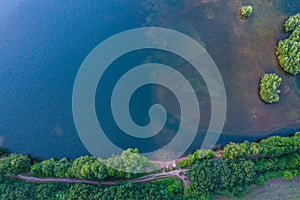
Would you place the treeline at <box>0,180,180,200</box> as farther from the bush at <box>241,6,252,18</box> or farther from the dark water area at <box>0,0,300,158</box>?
the bush at <box>241,6,252,18</box>

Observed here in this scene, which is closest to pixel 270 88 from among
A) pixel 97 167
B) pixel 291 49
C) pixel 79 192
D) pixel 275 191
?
pixel 291 49

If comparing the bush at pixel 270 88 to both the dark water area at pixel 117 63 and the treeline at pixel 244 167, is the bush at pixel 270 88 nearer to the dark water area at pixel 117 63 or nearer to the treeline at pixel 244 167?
the dark water area at pixel 117 63

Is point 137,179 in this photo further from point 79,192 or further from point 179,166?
point 79,192

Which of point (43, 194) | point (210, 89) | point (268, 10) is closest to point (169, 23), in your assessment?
point (210, 89)

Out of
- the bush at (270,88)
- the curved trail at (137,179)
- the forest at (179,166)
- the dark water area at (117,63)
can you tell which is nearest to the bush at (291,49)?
the dark water area at (117,63)

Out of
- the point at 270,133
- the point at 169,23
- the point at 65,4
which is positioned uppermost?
the point at 65,4

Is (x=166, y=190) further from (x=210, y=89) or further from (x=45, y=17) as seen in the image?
(x=45, y=17)
